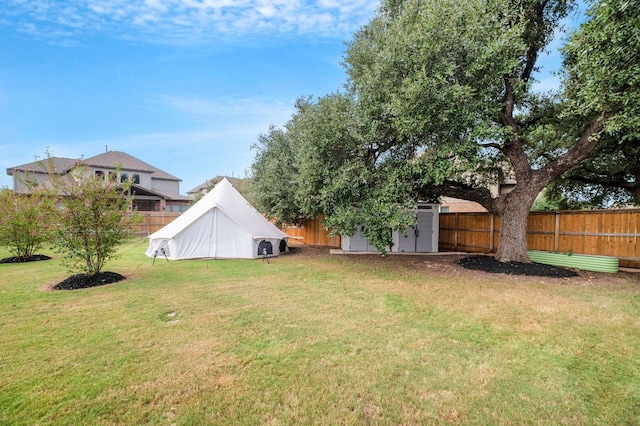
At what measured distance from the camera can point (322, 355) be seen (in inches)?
137

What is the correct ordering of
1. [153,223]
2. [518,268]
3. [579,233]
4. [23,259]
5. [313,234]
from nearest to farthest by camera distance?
1. [518,268]
2. [579,233]
3. [23,259]
4. [313,234]
5. [153,223]

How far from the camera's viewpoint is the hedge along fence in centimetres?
837

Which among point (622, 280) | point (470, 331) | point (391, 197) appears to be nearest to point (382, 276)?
point (391, 197)

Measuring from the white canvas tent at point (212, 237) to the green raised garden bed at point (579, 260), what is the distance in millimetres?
9548

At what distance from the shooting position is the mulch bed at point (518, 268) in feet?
25.5

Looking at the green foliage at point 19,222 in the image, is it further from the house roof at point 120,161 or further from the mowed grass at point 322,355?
the house roof at point 120,161

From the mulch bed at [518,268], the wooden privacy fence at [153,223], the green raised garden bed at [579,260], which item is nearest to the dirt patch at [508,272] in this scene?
the mulch bed at [518,268]

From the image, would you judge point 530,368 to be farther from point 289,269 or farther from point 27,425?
point 289,269

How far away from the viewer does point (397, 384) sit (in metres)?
2.90

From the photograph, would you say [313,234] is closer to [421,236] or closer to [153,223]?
[421,236]

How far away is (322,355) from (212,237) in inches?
360

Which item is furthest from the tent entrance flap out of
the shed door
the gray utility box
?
the shed door

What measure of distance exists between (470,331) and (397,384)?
6.15 feet

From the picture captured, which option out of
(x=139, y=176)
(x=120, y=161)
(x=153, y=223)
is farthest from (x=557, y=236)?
(x=120, y=161)
